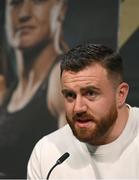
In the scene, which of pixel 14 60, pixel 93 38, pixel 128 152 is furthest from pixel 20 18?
pixel 128 152

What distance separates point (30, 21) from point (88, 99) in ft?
3.20

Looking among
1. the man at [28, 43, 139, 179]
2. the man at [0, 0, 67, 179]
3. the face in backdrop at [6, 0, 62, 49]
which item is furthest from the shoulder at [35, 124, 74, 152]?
the face in backdrop at [6, 0, 62, 49]

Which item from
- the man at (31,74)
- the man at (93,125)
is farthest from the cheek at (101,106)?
the man at (31,74)

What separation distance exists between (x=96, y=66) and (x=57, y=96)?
0.88m

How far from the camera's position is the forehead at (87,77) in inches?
37.8

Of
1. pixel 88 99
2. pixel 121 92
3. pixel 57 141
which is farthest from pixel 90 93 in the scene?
pixel 57 141

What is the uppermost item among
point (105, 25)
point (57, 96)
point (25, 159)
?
point (105, 25)

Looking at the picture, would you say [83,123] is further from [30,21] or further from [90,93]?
[30,21]

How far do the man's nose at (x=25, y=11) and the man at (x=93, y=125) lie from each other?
2.71 feet

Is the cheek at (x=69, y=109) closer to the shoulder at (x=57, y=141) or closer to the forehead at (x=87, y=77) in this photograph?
the forehead at (x=87, y=77)

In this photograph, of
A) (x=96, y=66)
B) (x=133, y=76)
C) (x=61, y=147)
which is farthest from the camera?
(x=133, y=76)

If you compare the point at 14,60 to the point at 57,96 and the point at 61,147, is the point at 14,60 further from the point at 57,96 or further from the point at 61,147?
the point at 61,147

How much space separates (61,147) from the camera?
1139 mm

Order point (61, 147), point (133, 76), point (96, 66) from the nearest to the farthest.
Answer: point (96, 66)
point (61, 147)
point (133, 76)
